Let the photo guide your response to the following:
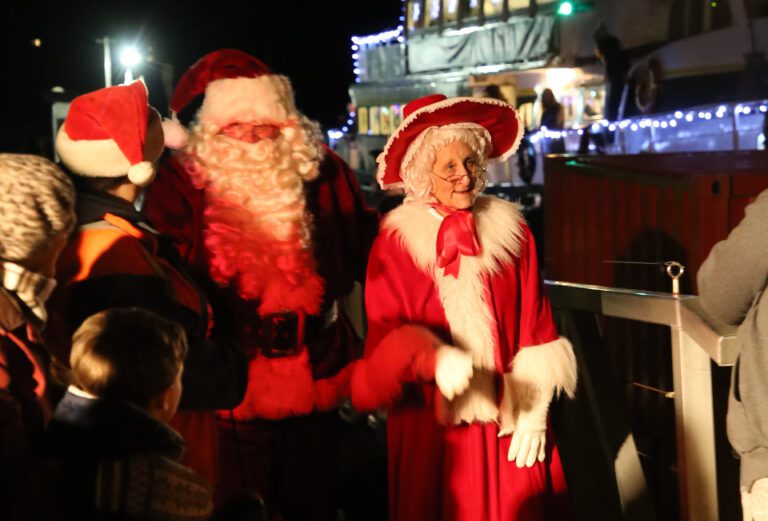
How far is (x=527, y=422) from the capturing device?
2.79m

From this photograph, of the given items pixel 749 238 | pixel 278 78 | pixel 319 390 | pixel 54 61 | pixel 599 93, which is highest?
pixel 54 61

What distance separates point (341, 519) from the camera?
4.22m

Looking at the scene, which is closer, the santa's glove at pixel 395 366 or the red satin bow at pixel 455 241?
the santa's glove at pixel 395 366

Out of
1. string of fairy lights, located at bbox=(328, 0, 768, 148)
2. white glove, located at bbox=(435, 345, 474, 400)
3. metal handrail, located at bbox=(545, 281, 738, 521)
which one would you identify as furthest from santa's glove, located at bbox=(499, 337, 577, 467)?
string of fairy lights, located at bbox=(328, 0, 768, 148)

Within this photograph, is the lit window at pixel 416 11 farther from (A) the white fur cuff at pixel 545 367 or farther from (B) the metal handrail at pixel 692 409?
(A) the white fur cuff at pixel 545 367

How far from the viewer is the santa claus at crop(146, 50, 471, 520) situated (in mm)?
3176

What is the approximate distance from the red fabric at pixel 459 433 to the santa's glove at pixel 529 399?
0.05 m

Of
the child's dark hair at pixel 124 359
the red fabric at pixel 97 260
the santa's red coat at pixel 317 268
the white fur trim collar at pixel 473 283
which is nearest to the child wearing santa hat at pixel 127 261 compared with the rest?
the red fabric at pixel 97 260

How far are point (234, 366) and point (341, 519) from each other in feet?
6.41

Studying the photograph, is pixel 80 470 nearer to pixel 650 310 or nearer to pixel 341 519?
pixel 650 310

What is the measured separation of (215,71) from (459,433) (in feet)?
5.50

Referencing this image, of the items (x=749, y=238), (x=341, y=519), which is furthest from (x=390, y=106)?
(x=749, y=238)

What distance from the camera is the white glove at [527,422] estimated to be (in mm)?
2789

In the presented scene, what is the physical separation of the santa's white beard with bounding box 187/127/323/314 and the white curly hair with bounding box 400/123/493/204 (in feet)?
1.47
